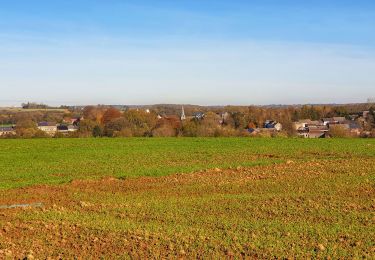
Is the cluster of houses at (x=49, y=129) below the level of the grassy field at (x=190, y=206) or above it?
below

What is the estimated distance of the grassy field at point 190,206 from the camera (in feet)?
30.8

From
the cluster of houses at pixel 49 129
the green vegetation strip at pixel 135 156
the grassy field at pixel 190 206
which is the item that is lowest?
the cluster of houses at pixel 49 129

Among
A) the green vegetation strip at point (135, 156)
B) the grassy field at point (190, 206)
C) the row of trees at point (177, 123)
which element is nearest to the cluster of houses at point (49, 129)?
the row of trees at point (177, 123)

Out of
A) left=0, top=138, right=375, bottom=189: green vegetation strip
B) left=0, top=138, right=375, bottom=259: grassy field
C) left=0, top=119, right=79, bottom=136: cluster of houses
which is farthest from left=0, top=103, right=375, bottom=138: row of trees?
left=0, top=138, right=375, bottom=259: grassy field

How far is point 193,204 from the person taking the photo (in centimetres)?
1371

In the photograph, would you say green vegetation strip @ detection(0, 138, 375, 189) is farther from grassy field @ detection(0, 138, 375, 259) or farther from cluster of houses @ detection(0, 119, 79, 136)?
cluster of houses @ detection(0, 119, 79, 136)

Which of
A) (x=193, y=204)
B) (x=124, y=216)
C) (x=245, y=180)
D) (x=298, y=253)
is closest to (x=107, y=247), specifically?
(x=124, y=216)

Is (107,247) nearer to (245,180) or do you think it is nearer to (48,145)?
(245,180)

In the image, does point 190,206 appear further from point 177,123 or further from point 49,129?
point 49,129

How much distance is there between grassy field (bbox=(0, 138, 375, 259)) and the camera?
9.39 m

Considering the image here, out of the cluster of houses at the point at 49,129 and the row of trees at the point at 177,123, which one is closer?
the row of trees at the point at 177,123

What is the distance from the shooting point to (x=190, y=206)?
13414mm

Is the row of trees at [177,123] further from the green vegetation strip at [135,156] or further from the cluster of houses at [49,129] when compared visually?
the green vegetation strip at [135,156]

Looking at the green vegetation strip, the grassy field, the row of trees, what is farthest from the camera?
the row of trees
